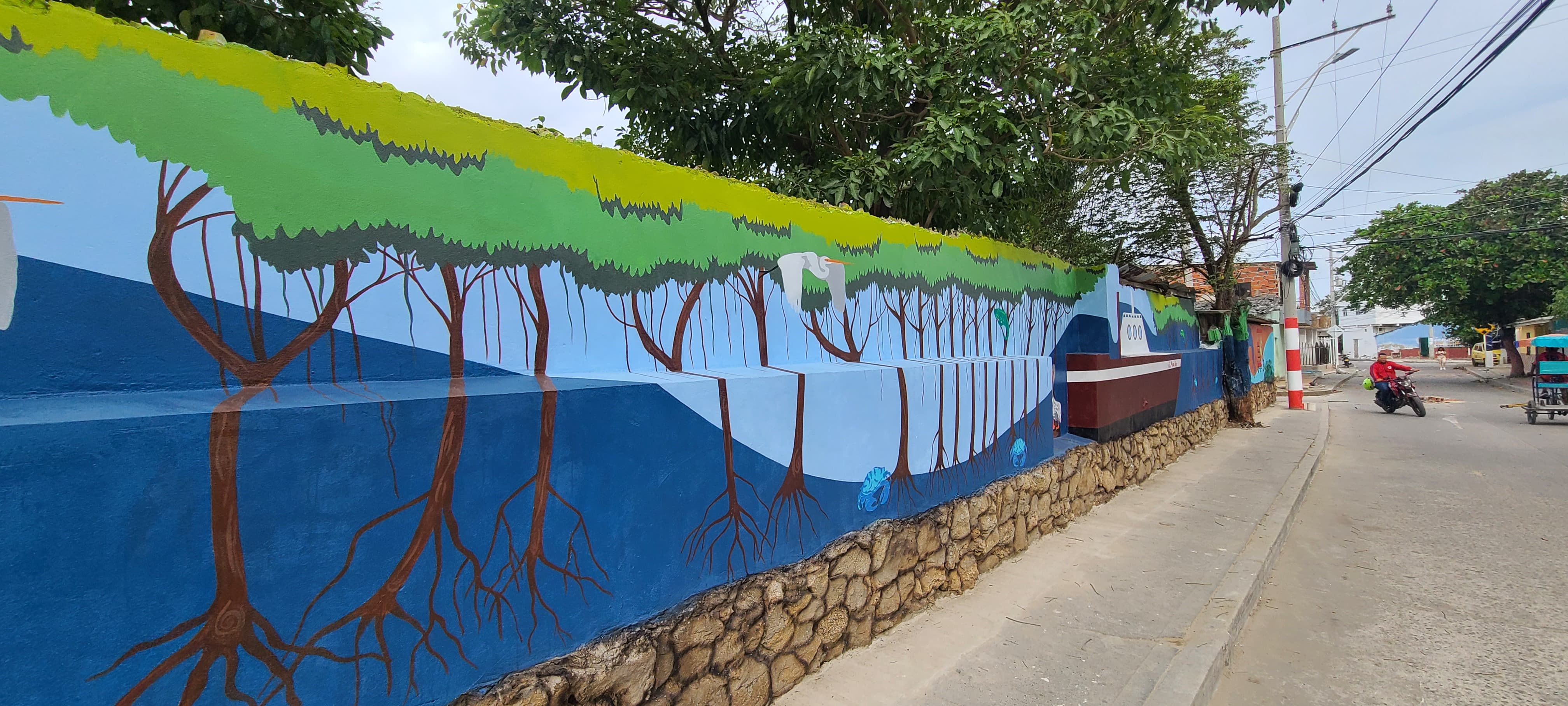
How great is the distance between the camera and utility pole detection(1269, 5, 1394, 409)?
1645cm

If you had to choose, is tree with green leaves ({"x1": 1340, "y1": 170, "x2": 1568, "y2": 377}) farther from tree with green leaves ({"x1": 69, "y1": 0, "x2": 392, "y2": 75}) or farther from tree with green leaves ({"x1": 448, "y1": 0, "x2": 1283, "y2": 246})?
tree with green leaves ({"x1": 69, "y1": 0, "x2": 392, "y2": 75})

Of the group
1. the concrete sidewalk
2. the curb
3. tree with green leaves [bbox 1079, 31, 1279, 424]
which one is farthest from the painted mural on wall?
tree with green leaves [bbox 1079, 31, 1279, 424]

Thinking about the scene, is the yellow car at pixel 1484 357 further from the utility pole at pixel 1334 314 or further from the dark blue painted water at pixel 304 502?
the dark blue painted water at pixel 304 502

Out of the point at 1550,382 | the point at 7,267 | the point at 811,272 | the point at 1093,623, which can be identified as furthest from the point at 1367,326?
the point at 7,267

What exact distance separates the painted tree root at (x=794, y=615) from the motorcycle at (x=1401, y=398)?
15395 mm

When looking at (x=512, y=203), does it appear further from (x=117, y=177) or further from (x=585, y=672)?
(x=585, y=672)

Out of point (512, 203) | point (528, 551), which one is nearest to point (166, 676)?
point (528, 551)

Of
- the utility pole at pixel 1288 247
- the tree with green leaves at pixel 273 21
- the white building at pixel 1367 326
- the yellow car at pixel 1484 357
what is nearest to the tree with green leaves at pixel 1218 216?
the utility pole at pixel 1288 247

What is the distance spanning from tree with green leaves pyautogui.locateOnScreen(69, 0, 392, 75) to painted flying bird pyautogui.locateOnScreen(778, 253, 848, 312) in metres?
2.75

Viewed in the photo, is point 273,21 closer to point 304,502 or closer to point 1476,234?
point 304,502

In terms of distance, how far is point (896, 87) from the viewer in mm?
6477

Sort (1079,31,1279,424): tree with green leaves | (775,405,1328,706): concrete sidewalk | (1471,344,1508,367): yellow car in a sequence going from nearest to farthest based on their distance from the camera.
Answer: (775,405,1328,706): concrete sidewalk
(1079,31,1279,424): tree with green leaves
(1471,344,1508,367): yellow car

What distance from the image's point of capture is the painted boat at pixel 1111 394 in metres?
7.54

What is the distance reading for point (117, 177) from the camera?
185 cm
